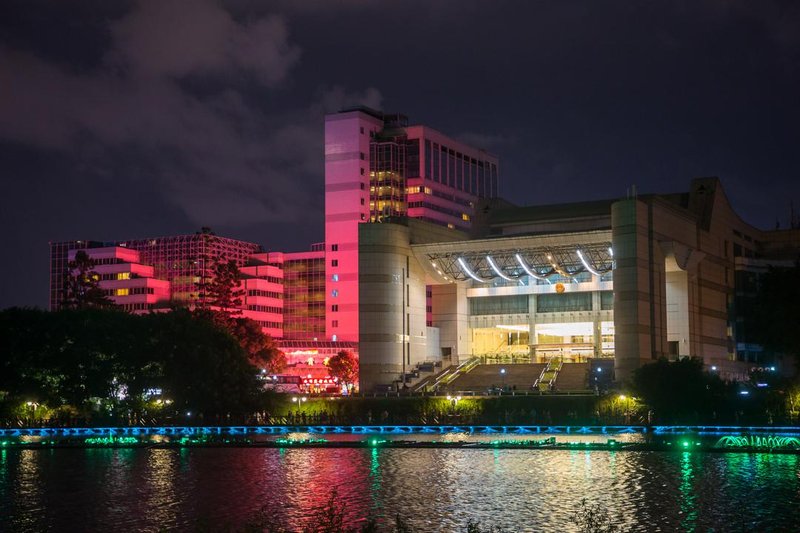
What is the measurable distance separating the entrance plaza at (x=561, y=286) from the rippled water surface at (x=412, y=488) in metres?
54.8

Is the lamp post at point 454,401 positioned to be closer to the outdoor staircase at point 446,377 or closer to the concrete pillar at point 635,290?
the outdoor staircase at point 446,377

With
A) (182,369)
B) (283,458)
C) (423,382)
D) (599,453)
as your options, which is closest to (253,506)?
(283,458)

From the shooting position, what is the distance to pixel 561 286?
5600 inches

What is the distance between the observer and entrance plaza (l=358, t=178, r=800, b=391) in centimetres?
12100

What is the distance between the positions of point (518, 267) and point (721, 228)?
1161 inches

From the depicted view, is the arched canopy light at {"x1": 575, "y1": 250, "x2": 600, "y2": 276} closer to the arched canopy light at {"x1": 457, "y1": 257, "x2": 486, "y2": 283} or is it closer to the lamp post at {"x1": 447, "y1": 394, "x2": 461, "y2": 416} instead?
the arched canopy light at {"x1": 457, "y1": 257, "x2": 486, "y2": 283}

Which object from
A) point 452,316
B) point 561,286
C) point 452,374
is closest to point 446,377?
point 452,374

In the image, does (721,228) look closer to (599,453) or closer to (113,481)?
(599,453)

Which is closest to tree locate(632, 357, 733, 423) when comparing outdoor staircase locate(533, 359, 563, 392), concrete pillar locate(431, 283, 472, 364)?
outdoor staircase locate(533, 359, 563, 392)

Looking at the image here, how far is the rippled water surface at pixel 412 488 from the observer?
41906 millimetres

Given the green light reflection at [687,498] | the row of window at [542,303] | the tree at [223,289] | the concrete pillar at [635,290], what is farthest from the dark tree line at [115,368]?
the row of window at [542,303]

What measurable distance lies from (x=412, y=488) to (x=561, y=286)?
3686 inches

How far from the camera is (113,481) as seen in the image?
5612cm

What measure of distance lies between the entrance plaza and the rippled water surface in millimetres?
54771
